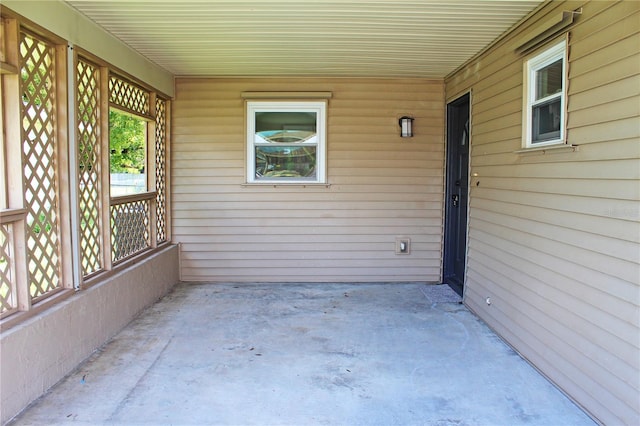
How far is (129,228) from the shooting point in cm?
443

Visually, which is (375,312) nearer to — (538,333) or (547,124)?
(538,333)

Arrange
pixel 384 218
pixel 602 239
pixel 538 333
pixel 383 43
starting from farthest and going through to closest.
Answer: pixel 384 218, pixel 383 43, pixel 538 333, pixel 602 239

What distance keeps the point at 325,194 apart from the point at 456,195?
1.58 meters

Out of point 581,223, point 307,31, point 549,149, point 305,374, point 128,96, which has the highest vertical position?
point 307,31

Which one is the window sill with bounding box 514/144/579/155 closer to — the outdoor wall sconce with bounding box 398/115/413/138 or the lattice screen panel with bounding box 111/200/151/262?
the outdoor wall sconce with bounding box 398/115/413/138

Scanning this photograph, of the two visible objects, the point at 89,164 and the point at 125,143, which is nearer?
the point at 89,164

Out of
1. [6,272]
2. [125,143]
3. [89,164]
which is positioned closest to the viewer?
[6,272]

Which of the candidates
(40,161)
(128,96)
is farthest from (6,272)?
(128,96)

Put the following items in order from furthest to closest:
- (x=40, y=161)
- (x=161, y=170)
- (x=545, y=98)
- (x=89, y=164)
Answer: (x=161, y=170) < (x=89, y=164) < (x=545, y=98) < (x=40, y=161)

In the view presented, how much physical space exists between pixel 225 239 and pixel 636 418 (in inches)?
173

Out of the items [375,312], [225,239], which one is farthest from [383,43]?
[225,239]

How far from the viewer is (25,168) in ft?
9.06

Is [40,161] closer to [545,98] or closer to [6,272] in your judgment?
[6,272]

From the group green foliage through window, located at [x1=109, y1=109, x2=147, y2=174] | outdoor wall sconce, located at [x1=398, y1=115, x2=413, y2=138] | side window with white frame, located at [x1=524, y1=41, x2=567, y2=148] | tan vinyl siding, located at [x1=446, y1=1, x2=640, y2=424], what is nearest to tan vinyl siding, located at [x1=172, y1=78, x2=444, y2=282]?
outdoor wall sconce, located at [x1=398, y1=115, x2=413, y2=138]
